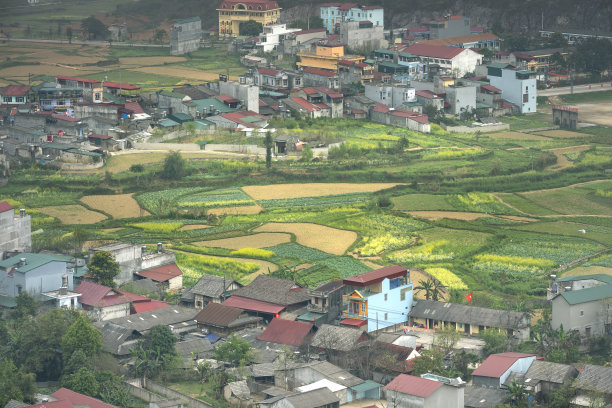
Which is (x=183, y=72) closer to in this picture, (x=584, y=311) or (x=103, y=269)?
(x=103, y=269)

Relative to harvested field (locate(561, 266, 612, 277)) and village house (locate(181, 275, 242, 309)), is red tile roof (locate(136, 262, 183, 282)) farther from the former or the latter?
harvested field (locate(561, 266, 612, 277))

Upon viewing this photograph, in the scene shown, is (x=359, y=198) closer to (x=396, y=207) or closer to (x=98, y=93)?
(x=396, y=207)

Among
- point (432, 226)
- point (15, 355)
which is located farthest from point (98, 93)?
point (15, 355)

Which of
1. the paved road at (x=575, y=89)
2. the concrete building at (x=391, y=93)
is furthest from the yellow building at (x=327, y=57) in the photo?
the paved road at (x=575, y=89)

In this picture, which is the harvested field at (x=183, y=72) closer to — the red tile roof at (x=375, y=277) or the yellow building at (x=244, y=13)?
the yellow building at (x=244, y=13)

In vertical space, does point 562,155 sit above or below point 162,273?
above

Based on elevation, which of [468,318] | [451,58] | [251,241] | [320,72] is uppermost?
[451,58]

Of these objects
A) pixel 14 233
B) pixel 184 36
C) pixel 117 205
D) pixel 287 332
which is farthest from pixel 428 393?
pixel 184 36
